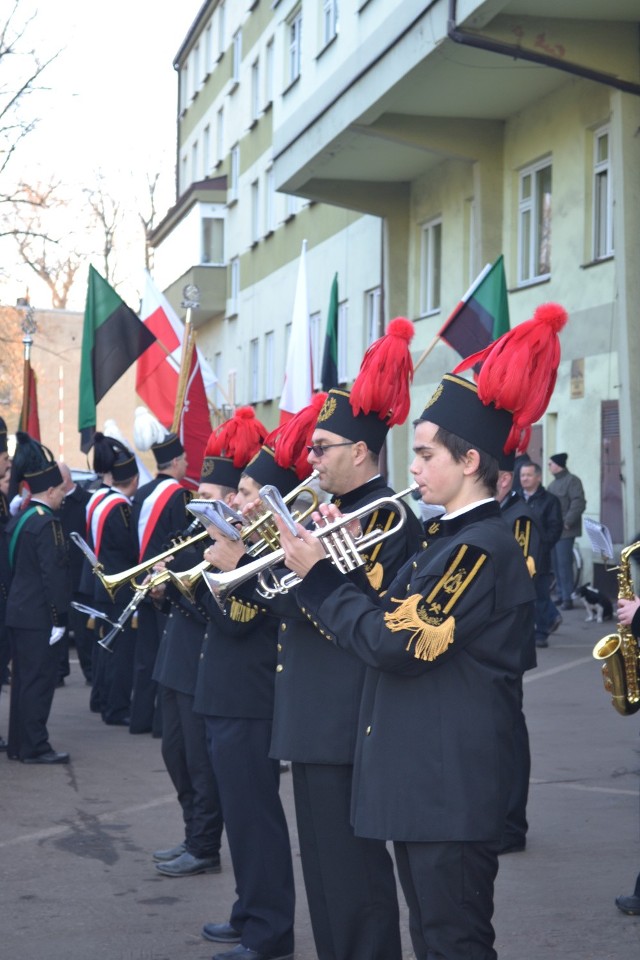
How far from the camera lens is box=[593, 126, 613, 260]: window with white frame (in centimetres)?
1639

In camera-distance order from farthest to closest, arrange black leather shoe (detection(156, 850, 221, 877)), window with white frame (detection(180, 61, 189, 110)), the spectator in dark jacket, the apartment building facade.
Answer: window with white frame (detection(180, 61, 189, 110)), the spectator in dark jacket, the apartment building facade, black leather shoe (detection(156, 850, 221, 877))

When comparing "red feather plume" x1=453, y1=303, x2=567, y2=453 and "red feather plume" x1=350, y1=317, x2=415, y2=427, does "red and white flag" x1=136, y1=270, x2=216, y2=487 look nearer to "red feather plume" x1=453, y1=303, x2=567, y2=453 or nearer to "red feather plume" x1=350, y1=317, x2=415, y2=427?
"red feather plume" x1=350, y1=317, x2=415, y2=427

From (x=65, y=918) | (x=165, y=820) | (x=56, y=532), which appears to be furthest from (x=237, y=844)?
(x=56, y=532)

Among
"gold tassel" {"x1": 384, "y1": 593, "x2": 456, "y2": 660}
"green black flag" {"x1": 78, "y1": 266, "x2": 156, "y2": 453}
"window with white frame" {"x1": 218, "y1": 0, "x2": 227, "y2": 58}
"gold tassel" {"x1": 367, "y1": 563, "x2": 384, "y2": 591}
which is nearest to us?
"gold tassel" {"x1": 384, "y1": 593, "x2": 456, "y2": 660}

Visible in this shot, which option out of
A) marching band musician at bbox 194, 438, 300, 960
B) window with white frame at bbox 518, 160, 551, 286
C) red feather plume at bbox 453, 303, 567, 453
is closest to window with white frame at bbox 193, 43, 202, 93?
window with white frame at bbox 518, 160, 551, 286

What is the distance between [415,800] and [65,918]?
2.76 metres

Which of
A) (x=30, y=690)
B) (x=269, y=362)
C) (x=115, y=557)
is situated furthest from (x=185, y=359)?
(x=269, y=362)

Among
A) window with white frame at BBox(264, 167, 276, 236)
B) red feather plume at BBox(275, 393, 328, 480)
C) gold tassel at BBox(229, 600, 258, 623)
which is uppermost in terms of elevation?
window with white frame at BBox(264, 167, 276, 236)

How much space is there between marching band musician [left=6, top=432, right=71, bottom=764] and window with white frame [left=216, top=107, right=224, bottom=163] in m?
31.3

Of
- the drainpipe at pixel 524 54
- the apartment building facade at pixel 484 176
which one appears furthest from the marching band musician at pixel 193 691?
the drainpipe at pixel 524 54

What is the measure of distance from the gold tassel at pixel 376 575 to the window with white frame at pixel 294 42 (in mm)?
23266

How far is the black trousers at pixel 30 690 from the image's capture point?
30.6 feet

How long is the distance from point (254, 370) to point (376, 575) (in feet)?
101

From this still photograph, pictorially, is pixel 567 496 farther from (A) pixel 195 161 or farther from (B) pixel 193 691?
(A) pixel 195 161
